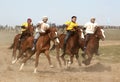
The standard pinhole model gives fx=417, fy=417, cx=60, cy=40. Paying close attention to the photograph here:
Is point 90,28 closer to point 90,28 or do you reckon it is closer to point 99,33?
point 90,28

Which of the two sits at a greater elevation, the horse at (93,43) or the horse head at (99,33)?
the horse head at (99,33)

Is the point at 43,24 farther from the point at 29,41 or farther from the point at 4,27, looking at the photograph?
the point at 4,27

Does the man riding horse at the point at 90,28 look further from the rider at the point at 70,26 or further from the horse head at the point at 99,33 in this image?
the rider at the point at 70,26

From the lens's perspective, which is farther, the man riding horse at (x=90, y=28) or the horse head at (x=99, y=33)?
the man riding horse at (x=90, y=28)

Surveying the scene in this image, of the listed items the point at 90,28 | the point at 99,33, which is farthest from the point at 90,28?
the point at 99,33

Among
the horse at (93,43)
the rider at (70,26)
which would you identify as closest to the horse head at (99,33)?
the horse at (93,43)

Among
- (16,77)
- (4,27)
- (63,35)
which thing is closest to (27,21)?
(63,35)

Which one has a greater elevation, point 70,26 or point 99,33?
point 70,26

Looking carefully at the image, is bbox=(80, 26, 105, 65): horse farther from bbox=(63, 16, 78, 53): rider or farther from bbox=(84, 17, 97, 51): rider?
bbox=(63, 16, 78, 53): rider

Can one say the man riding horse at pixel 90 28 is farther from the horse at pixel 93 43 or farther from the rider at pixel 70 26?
the rider at pixel 70 26

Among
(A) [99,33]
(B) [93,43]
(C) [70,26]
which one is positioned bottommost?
(B) [93,43]

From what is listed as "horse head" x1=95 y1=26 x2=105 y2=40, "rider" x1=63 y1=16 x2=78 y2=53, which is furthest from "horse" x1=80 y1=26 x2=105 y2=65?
"rider" x1=63 y1=16 x2=78 y2=53

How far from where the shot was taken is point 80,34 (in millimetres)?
19812

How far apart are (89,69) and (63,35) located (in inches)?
88.2
